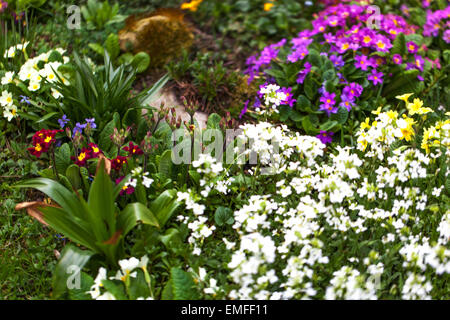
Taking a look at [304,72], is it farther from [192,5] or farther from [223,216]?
[192,5]

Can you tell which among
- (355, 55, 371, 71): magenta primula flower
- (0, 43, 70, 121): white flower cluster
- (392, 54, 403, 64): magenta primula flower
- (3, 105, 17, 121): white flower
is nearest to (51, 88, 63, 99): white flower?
(0, 43, 70, 121): white flower cluster

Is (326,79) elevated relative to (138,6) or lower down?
lower down

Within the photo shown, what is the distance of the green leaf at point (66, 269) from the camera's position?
2369 millimetres

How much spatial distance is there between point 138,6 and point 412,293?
3.98 metres

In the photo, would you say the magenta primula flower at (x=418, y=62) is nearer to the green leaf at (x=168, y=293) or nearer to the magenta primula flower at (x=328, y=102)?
the magenta primula flower at (x=328, y=102)

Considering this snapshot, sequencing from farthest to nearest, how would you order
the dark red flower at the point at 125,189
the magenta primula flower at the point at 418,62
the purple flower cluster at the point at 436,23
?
the purple flower cluster at the point at 436,23 < the magenta primula flower at the point at 418,62 < the dark red flower at the point at 125,189

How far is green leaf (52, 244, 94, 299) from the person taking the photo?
2.37 meters

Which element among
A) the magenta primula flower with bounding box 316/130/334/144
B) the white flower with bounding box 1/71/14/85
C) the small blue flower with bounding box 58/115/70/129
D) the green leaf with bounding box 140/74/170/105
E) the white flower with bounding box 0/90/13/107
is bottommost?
the magenta primula flower with bounding box 316/130/334/144

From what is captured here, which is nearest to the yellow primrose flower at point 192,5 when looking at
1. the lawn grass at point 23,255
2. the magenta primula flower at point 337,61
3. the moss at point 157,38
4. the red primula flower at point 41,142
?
the moss at point 157,38

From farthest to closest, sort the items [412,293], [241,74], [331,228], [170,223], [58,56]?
[241,74] → [58,56] → [170,223] → [331,228] → [412,293]

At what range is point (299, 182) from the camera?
2.61m

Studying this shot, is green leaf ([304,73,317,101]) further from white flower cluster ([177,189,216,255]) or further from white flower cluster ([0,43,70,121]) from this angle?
white flower cluster ([0,43,70,121])
